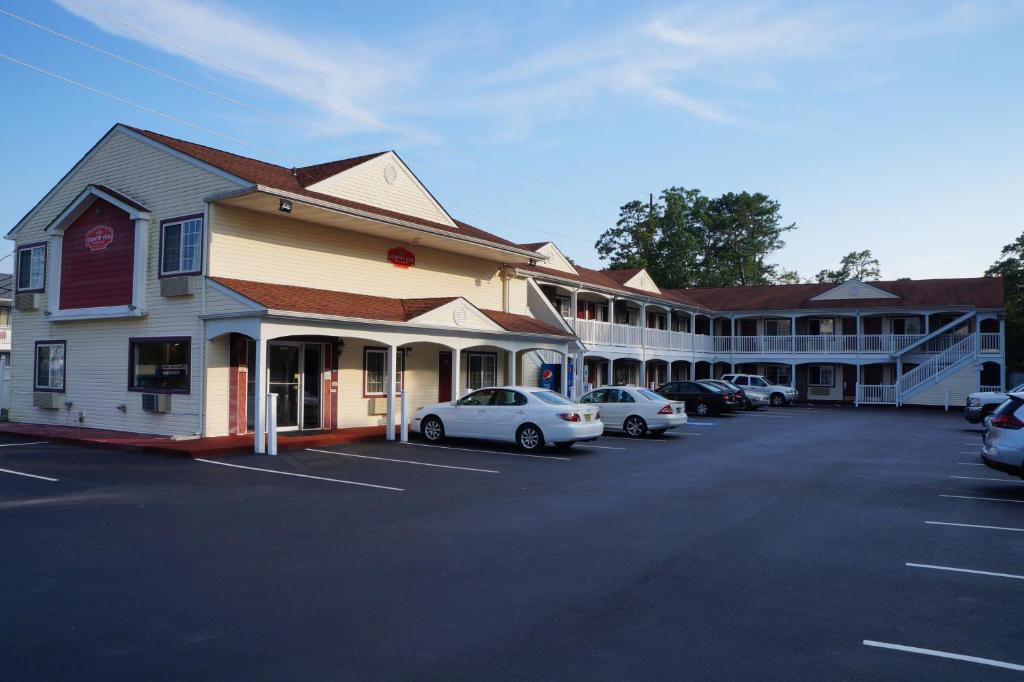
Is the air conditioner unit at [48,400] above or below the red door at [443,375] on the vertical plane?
below

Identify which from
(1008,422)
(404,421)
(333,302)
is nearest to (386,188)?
(333,302)

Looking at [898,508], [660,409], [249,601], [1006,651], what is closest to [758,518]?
[898,508]

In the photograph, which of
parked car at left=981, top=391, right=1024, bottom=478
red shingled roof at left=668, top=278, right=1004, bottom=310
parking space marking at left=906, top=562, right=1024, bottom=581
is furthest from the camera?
red shingled roof at left=668, top=278, right=1004, bottom=310

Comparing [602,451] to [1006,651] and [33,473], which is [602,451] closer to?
[33,473]

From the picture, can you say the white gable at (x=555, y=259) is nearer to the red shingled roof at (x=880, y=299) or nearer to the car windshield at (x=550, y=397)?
the red shingled roof at (x=880, y=299)

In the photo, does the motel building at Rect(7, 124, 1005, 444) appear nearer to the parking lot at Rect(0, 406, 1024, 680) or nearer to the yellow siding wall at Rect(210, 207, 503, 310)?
the yellow siding wall at Rect(210, 207, 503, 310)

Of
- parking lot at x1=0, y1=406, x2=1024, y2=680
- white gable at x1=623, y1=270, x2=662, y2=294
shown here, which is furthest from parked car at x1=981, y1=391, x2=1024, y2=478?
white gable at x1=623, y1=270, x2=662, y2=294

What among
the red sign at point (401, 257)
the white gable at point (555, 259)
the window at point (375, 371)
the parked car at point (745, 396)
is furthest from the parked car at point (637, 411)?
the white gable at point (555, 259)

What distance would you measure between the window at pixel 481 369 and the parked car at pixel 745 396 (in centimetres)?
1028

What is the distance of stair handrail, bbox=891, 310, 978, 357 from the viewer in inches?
1534

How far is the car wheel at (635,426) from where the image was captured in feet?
69.4

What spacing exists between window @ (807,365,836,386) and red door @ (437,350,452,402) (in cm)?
2875

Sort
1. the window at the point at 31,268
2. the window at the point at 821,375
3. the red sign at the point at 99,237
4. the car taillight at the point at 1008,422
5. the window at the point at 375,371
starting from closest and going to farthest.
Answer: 1. the car taillight at the point at 1008,422
2. the red sign at the point at 99,237
3. the window at the point at 375,371
4. the window at the point at 31,268
5. the window at the point at 821,375

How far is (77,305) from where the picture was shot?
20.0 metres
